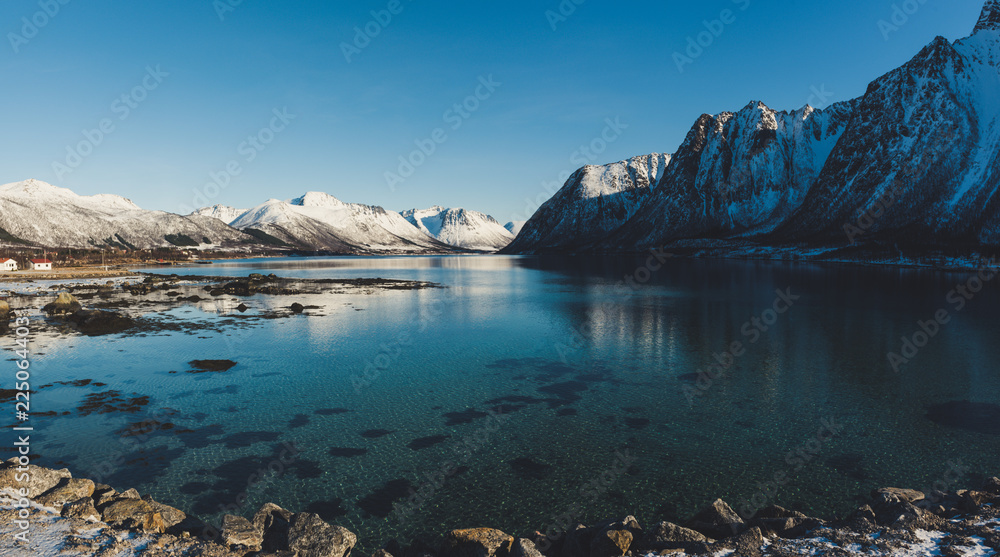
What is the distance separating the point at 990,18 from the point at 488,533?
28788 cm

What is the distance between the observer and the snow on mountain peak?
188000 mm

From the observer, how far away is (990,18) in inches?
7505

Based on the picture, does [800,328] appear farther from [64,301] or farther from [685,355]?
[64,301]

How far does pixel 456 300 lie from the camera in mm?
72562

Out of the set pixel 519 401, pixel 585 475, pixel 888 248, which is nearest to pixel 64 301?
pixel 519 401

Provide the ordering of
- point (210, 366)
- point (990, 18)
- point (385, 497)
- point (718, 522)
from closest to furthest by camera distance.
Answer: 1. point (718, 522)
2. point (385, 497)
3. point (210, 366)
4. point (990, 18)

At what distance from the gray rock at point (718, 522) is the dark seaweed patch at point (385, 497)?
913cm

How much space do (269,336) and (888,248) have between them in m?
175

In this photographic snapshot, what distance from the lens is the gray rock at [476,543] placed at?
38.0ft

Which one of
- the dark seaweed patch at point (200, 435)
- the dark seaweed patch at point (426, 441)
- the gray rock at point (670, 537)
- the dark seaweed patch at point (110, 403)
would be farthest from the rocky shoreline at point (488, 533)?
the dark seaweed patch at point (110, 403)

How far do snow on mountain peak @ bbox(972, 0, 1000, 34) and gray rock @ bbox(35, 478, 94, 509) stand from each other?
287255mm

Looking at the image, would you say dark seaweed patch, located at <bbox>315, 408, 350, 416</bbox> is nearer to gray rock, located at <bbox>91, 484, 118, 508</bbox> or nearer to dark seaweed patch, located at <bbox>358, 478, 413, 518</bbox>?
dark seaweed patch, located at <bbox>358, 478, 413, 518</bbox>

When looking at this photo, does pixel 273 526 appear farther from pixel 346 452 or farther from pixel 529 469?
pixel 529 469

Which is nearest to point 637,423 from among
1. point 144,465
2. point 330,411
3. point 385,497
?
point 385,497
